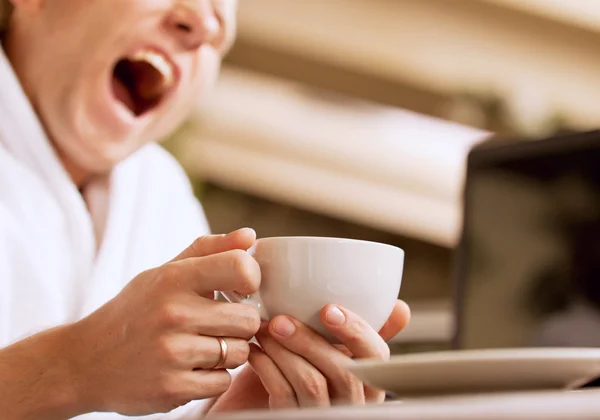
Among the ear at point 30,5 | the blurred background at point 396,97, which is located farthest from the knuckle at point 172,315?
the blurred background at point 396,97

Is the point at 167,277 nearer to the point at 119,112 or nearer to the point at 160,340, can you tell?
the point at 160,340

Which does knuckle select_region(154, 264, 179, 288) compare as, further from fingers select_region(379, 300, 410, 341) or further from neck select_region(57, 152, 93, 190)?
neck select_region(57, 152, 93, 190)

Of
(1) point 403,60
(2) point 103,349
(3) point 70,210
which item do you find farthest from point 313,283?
(1) point 403,60

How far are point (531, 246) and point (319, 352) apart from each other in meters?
0.56

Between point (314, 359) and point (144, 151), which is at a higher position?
point (144, 151)

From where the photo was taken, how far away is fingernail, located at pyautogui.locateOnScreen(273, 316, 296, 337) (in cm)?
54

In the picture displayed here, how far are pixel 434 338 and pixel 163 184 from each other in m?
1.12

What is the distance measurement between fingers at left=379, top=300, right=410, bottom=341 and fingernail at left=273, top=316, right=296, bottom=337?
0.15 meters

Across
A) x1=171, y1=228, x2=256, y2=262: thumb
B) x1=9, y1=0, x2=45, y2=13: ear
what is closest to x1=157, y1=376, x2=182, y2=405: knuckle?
x1=171, y1=228, x2=256, y2=262: thumb

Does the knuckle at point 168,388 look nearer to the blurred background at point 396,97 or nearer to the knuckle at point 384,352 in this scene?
the knuckle at point 384,352

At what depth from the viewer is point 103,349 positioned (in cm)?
56

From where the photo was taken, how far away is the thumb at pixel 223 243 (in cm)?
56

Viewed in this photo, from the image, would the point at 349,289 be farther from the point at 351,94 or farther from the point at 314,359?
the point at 351,94

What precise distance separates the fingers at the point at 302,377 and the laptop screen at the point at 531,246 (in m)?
0.48
